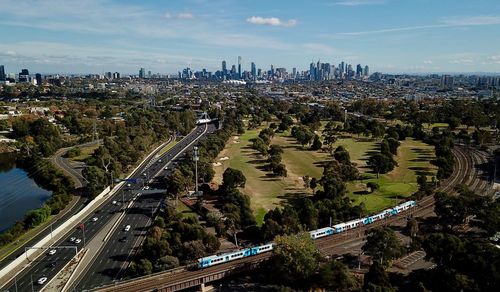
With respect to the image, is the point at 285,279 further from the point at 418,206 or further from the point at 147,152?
the point at 147,152

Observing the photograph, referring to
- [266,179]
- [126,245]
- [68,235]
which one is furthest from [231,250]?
[266,179]

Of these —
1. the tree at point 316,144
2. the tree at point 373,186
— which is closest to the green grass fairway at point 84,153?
the tree at point 316,144

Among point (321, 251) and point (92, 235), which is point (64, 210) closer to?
point (92, 235)

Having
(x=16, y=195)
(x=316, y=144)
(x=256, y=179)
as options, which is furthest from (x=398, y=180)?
(x=16, y=195)

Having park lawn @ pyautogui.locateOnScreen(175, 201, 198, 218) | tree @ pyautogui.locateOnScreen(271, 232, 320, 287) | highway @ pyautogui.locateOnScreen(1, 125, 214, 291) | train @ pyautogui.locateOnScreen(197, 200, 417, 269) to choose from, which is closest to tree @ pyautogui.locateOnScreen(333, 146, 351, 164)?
train @ pyautogui.locateOnScreen(197, 200, 417, 269)

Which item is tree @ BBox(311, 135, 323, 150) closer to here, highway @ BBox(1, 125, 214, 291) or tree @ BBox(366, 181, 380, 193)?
tree @ BBox(366, 181, 380, 193)

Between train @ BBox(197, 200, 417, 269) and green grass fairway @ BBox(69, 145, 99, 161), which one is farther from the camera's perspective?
green grass fairway @ BBox(69, 145, 99, 161)

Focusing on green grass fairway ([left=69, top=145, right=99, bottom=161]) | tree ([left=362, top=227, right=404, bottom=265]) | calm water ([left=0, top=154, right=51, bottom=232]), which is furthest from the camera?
green grass fairway ([left=69, top=145, right=99, bottom=161])
